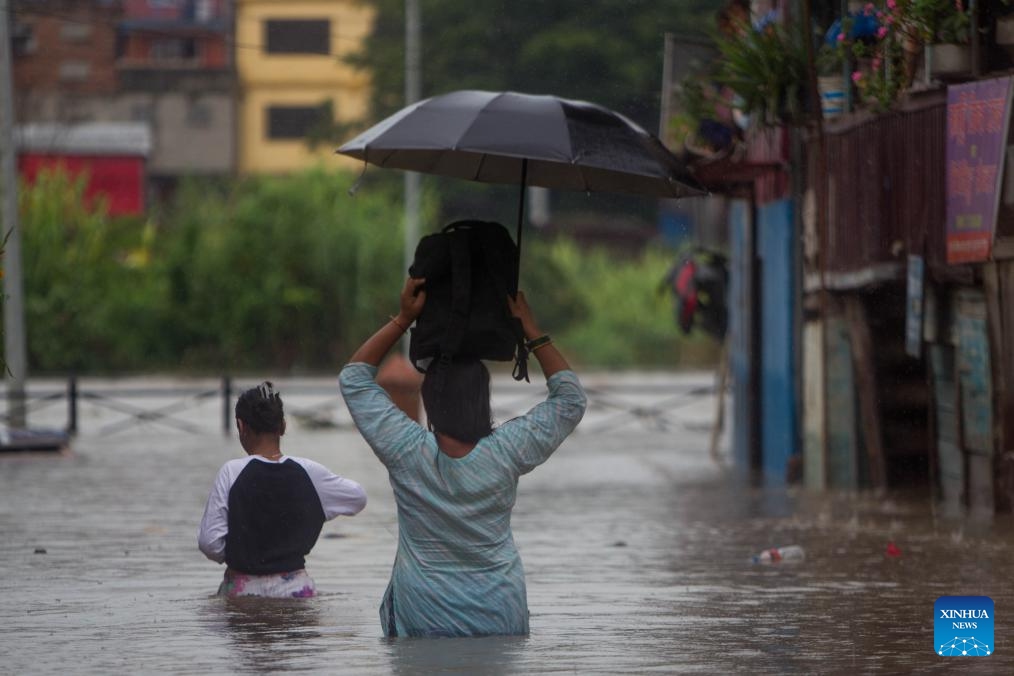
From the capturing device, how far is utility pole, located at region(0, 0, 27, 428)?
1069 inches

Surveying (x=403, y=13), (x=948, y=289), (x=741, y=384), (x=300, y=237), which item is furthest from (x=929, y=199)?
(x=403, y=13)

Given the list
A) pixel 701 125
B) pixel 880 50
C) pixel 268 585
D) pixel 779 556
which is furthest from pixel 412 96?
pixel 268 585

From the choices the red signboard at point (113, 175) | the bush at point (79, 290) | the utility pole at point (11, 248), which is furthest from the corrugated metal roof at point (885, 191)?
the red signboard at point (113, 175)

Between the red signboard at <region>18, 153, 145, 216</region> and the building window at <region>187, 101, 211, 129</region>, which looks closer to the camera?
the red signboard at <region>18, 153, 145, 216</region>

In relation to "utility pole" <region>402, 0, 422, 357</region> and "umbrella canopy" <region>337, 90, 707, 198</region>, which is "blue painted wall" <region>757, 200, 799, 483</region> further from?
"utility pole" <region>402, 0, 422, 357</region>

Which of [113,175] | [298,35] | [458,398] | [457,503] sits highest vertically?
[298,35]

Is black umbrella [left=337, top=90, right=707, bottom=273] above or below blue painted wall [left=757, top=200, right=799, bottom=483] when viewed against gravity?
above

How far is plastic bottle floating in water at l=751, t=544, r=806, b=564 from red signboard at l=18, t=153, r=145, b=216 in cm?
5036

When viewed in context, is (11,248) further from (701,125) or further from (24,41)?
(24,41)

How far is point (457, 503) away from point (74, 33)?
60757 millimetres

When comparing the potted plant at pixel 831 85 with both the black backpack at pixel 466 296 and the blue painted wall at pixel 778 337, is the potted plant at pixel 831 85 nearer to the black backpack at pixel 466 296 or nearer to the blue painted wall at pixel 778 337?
the blue painted wall at pixel 778 337

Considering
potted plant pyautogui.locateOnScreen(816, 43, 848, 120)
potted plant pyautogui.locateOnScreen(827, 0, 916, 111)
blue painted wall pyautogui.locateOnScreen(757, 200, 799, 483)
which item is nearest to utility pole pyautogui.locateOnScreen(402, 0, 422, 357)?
blue painted wall pyautogui.locateOnScreen(757, 200, 799, 483)

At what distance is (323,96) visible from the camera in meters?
68.1

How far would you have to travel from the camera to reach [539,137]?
28.1ft
